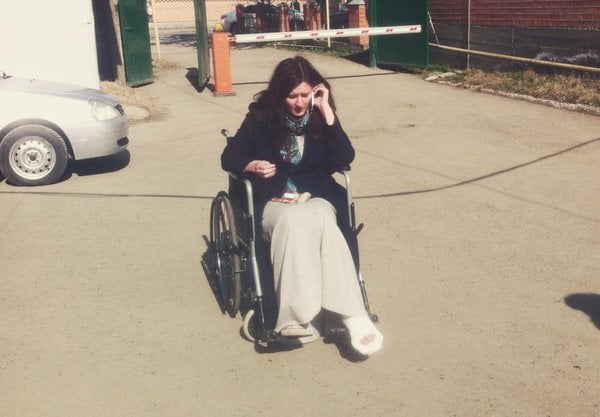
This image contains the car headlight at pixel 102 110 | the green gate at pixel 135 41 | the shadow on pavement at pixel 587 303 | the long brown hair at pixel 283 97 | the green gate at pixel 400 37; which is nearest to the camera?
the long brown hair at pixel 283 97

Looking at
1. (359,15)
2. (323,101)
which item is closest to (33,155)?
(323,101)

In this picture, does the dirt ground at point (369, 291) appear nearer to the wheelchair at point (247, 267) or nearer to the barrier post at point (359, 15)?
the wheelchair at point (247, 267)

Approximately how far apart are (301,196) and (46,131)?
4.37 m

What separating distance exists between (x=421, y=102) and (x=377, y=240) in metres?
6.64

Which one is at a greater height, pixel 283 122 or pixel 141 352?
pixel 283 122

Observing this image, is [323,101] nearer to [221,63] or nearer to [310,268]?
[310,268]

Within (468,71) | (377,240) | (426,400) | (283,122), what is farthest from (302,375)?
(468,71)

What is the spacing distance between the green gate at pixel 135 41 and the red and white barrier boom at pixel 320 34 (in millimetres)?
2272

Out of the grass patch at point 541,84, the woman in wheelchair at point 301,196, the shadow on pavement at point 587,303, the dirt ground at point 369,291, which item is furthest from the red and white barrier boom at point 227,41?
the shadow on pavement at point 587,303

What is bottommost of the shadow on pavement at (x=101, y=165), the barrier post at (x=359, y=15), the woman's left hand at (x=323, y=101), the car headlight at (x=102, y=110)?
the shadow on pavement at (x=101, y=165)

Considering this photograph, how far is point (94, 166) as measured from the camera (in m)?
8.86

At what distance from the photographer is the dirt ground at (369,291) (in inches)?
145

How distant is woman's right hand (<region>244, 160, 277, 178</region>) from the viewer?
13.7 ft

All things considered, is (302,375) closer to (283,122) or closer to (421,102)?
(283,122)
